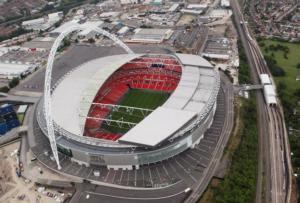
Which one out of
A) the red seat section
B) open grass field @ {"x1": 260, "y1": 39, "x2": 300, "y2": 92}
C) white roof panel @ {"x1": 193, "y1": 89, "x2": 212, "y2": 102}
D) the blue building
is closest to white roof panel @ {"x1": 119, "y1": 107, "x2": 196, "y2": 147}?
white roof panel @ {"x1": 193, "y1": 89, "x2": 212, "y2": 102}

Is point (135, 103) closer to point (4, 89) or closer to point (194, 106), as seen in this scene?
point (194, 106)

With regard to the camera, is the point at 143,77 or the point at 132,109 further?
the point at 143,77

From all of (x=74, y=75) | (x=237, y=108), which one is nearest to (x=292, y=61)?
(x=237, y=108)

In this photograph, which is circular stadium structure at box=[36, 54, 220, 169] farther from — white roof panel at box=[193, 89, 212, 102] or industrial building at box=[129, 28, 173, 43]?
industrial building at box=[129, 28, 173, 43]

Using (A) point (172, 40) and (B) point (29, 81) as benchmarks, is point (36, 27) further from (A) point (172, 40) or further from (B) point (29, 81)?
(A) point (172, 40)

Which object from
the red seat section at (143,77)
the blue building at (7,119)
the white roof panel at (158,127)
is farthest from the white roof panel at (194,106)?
the blue building at (7,119)

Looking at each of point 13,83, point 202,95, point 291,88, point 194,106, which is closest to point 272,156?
point 194,106

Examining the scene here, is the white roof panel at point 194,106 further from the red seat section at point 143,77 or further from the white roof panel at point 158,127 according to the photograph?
the red seat section at point 143,77
